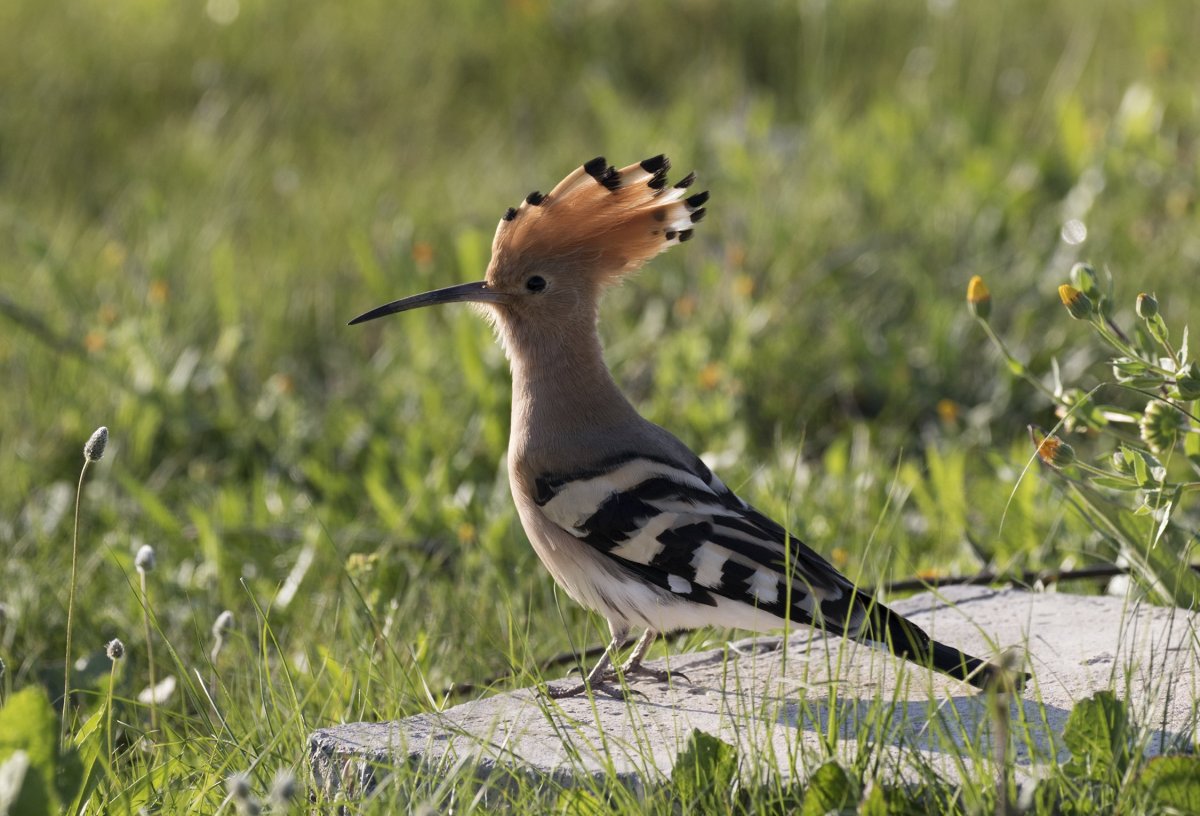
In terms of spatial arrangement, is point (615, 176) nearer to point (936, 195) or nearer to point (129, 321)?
point (129, 321)

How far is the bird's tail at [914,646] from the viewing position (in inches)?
83.7

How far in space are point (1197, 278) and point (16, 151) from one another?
167 inches

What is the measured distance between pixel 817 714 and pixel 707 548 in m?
0.43

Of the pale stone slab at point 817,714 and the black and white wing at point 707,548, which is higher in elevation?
the black and white wing at point 707,548

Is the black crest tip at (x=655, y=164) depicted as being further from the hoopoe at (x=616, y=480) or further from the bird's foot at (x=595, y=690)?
the bird's foot at (x=595, y=690)

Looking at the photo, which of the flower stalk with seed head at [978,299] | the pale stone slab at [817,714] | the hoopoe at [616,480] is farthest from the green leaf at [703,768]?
the flower stalk with seed head at [978,299]

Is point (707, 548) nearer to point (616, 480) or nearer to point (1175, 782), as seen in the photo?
point (616, 480)

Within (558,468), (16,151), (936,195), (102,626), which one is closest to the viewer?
(558,468)

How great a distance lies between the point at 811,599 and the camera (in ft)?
7.47

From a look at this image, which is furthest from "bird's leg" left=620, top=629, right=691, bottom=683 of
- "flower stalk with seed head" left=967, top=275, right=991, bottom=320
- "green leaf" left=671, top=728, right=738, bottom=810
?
"flower stalk with seed head" left=967, top=275, right=991, bottom=320

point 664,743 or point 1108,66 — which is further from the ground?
point 1108,66

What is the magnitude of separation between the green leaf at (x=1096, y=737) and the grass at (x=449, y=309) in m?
0.45

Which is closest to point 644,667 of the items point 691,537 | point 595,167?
point 691,537

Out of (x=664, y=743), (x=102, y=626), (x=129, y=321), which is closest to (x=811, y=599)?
(x=664, y=743)
